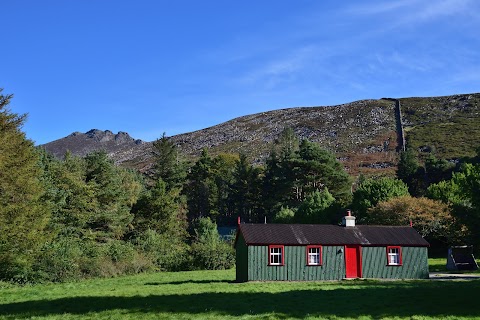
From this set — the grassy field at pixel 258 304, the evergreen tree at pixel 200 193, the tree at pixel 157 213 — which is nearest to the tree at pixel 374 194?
the tree at pixel 157 213

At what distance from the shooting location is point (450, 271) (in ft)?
100

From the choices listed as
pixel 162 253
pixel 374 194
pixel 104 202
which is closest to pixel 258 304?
pixel 162 253

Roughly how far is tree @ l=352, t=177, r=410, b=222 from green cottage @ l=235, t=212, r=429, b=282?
1820 cm

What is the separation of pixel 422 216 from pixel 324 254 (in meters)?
16.8

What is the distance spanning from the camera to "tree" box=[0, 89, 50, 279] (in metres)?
27.8

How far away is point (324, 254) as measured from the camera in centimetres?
2672

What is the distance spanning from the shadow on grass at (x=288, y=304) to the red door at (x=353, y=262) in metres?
7.95

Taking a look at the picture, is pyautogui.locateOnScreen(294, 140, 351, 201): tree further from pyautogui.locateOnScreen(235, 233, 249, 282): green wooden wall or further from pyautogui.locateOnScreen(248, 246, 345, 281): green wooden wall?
pyautogui.locateOnScreen(235, 233, 249, 282): green wooden wall

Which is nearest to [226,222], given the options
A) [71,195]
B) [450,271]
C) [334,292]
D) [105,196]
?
[105,196]

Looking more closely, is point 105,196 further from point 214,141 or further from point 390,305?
point 214,141

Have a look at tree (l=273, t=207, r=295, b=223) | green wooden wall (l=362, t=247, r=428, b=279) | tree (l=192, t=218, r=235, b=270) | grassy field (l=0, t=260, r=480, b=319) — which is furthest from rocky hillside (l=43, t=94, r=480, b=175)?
grassy field (l=0, t=260, r=480, b=319)

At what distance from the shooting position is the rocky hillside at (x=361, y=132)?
4678 inches

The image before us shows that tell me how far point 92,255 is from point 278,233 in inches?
601

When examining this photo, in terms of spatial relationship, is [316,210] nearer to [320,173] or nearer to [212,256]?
[320,173]
